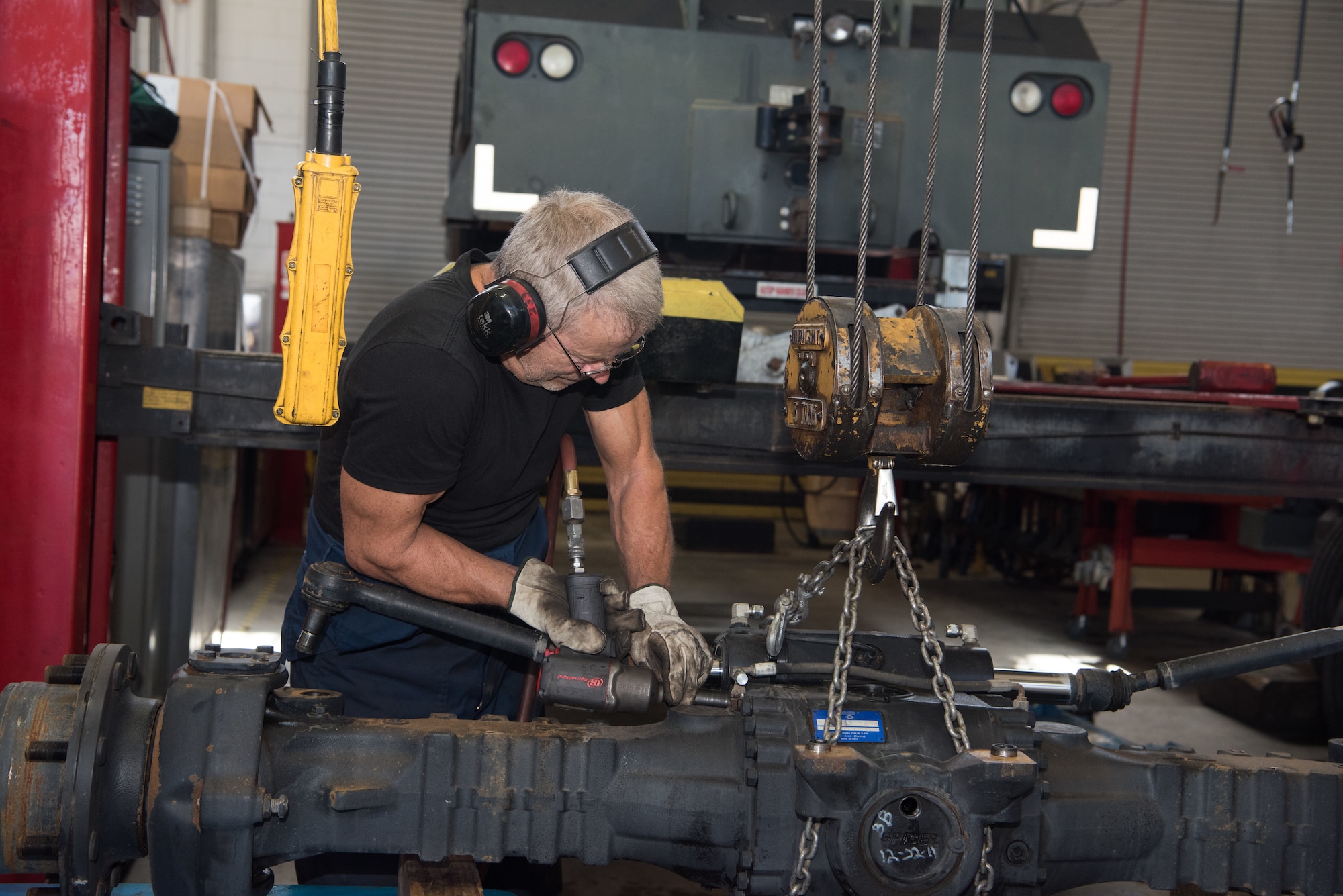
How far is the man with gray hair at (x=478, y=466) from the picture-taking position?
170 cm

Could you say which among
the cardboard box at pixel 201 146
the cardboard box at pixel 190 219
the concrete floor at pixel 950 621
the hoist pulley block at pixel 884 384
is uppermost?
the cardboard box at pixel 201 146

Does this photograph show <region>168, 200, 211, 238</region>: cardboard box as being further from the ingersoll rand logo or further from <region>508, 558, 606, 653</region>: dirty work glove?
the ingersoll rand logo

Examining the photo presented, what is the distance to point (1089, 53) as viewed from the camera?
317 centimetres

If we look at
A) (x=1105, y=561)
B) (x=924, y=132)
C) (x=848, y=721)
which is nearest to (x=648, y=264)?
(x=848, y=721)

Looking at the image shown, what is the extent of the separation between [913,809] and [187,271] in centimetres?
292

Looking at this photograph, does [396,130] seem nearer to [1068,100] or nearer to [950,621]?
[950,621]

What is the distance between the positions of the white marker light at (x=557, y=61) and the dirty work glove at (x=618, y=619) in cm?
172

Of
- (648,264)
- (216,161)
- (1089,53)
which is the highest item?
(1089,53)

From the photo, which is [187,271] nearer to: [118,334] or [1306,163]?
[118,334]

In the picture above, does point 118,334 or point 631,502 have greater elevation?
point 118,334

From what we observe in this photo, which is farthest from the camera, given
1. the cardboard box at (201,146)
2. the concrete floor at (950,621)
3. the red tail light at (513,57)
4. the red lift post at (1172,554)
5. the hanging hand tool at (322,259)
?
the red lift post at (1172,554)

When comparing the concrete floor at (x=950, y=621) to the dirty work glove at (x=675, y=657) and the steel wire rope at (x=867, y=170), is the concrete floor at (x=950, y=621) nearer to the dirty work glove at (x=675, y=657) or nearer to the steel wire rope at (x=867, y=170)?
the dirty work glove at (x=675, y=657)

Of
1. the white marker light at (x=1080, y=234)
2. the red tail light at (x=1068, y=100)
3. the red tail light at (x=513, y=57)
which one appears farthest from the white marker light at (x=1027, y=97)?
the red tail light at (x=513, y=57)

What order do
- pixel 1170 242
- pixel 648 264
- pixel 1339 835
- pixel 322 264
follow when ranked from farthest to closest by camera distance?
1. pixel 1170 242
2. pixel 648 264
3. pixel 322 264
4. pixel 1339 835
